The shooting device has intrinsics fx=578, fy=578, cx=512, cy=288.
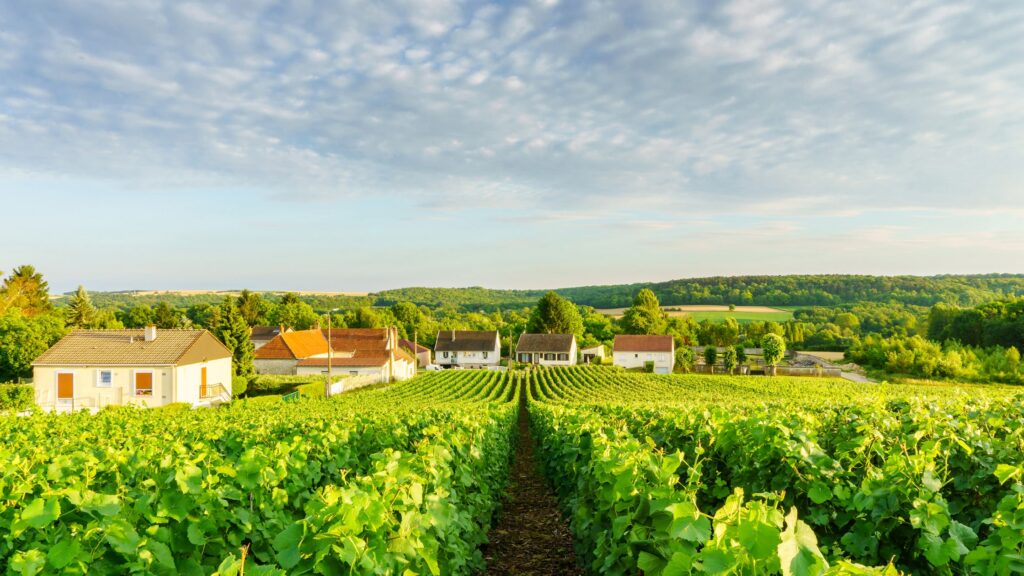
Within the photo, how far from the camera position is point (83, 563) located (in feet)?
10.8

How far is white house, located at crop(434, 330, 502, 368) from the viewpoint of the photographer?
84375 mm

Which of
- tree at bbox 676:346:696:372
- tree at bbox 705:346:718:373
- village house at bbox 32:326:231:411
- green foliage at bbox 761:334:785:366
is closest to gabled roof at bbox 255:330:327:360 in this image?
village house at bbox 32:326:231:411

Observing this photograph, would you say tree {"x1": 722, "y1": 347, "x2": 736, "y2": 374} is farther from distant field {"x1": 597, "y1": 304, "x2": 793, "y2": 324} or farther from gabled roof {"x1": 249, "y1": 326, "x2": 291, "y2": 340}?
gabled roof {"x1": 249, "y1": 326, "x2": 291, "y2": 340}

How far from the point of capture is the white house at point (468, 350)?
277ft

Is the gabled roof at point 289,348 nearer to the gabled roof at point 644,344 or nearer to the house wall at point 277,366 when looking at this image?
the house wall at point 277,366

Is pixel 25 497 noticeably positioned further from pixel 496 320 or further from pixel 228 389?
pixel 496 320

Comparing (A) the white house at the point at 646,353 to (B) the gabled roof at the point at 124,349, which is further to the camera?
(A) the white house at the point at 646,353

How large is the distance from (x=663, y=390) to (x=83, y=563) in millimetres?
41846

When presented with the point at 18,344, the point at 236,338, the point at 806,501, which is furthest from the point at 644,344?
the point at 806,501

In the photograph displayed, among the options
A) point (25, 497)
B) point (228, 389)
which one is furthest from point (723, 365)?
point (25, 497)

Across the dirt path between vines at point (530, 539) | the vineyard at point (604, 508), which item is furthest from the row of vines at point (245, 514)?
the dirt path between vines at point (530, 539)

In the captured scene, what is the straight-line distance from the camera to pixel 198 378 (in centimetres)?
3462

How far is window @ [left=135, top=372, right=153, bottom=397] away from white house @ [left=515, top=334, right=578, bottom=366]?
53.7 meters

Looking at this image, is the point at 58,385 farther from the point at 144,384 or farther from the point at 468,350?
the point at 468,350
